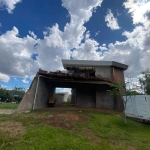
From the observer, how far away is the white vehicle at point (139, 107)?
10.2 metres

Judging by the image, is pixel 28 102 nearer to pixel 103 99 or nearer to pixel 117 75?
pixel 103 99

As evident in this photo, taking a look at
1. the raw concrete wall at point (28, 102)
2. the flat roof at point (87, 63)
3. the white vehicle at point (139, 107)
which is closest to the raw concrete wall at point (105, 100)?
the white vehicle at point (139, 107)

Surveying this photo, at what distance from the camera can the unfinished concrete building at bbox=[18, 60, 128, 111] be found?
12430mm

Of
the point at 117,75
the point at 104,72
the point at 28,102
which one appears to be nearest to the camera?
the point at 28,102

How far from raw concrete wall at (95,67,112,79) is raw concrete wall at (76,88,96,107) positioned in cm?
251

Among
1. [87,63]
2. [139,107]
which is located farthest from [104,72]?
[139,107]

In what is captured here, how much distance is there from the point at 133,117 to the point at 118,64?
8344mm

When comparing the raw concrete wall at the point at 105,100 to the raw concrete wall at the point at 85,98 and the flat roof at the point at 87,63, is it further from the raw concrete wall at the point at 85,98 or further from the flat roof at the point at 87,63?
the flat roof at the point at 87,63

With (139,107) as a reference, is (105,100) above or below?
above

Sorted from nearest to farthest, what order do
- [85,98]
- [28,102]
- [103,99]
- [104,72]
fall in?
[28,102] → [103,99] → [85,98] → [104,72]

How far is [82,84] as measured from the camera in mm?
15602

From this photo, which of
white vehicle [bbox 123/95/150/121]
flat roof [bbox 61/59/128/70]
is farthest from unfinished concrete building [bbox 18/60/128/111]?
white vehicle [bbox 123/95/150/121]

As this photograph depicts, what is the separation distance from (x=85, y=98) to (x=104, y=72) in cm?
444

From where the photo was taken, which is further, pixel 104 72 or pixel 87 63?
pixel 87 63
